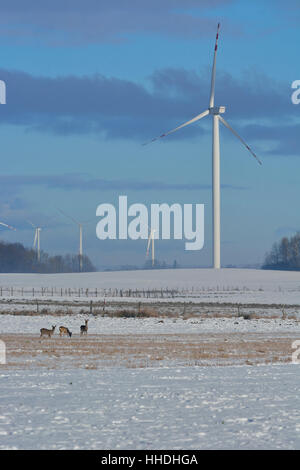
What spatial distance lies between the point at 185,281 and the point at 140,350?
354 ft

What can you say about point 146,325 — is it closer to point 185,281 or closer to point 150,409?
point 150,409

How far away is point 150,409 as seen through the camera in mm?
18312

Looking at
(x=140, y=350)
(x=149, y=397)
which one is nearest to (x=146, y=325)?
(x=140, y=350)

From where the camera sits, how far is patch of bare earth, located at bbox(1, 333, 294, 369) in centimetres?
2895

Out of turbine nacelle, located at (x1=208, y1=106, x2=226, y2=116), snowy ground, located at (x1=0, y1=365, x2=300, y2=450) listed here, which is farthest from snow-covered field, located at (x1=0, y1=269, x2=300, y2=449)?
turbine nacelle, located at (x1=208, y1=106, x2=226, y2=116)

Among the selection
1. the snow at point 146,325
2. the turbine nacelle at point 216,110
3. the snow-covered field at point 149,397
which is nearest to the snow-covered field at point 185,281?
the turbine nacelle at point 216,110

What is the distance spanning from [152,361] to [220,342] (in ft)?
34.2

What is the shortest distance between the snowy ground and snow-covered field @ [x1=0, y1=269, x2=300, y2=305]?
85.3 m

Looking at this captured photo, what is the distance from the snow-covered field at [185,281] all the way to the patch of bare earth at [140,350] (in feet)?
227

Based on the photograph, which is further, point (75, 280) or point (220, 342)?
point (75, 280)

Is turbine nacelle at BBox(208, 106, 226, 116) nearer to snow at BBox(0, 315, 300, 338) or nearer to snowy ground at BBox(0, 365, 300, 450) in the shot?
snow at BBox(0, 315, 300, 338)
